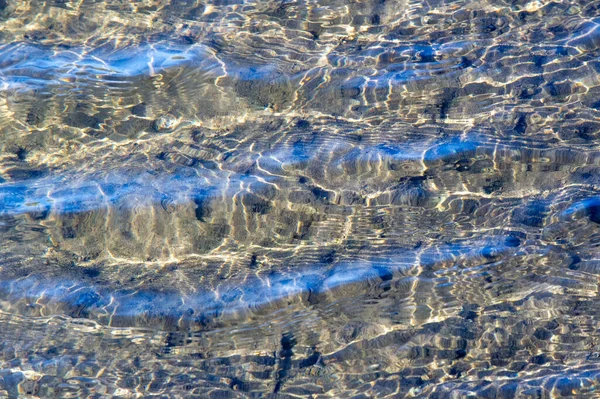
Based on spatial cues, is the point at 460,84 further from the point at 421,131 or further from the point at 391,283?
the point at 391,283

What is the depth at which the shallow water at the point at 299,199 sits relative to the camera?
12.8ft

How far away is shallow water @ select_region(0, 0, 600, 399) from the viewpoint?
12.8 ft

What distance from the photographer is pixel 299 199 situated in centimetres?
471

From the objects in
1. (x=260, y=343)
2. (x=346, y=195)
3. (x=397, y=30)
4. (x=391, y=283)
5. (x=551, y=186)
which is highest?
(x=397, y=30)

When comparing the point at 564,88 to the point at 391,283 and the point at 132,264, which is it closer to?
the point at 391,283

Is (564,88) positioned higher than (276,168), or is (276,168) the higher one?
(564,88)

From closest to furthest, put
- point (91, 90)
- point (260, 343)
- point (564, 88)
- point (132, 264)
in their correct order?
point (260, 343) < point (132, 264) < point (564, 88) < point (91, 90)

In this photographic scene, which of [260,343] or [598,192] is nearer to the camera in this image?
[260,343]

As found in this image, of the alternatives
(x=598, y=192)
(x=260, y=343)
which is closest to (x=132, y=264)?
(x=260, y=343)

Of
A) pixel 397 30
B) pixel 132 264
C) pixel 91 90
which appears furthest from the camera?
pixel 397 30

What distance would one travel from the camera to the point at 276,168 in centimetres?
494

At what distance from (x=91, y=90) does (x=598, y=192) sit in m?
4.90

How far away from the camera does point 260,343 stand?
13.2 ft

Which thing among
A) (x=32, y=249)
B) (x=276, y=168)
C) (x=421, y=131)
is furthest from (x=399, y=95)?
(x=32, y=249)
